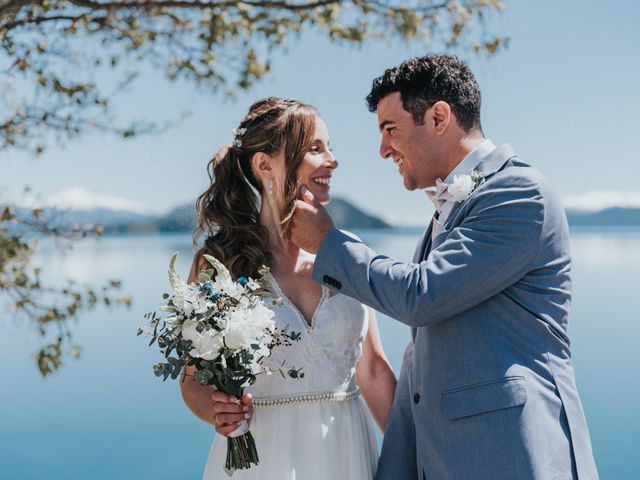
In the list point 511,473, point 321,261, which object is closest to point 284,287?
point 321,261

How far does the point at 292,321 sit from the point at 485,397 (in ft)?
2.96

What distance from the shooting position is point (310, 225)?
2.40 m

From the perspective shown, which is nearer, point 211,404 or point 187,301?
point 187,301

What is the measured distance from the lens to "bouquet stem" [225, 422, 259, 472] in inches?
94.8

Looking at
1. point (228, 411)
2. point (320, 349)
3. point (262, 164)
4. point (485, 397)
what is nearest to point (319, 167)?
point (262, 164)

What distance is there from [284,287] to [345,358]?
15.6 inches

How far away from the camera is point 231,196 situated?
126 inches

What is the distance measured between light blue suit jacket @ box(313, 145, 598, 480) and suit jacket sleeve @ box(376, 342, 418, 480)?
229 millimetres

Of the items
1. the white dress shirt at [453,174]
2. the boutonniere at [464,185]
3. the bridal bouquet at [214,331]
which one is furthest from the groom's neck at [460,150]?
the bridal bouquet at [214,331]

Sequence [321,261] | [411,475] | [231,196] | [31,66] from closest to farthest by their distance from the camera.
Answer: [321,261]
[411,475]
[231,196]
[31,66]

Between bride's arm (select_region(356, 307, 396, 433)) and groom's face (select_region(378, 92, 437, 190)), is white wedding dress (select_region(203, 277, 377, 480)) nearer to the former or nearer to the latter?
bride's arm (select_region(356, 307, 396, 433))

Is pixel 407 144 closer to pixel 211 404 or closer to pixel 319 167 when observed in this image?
pixel 319 167

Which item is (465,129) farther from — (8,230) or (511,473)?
(8,230)

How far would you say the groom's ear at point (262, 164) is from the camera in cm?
308
